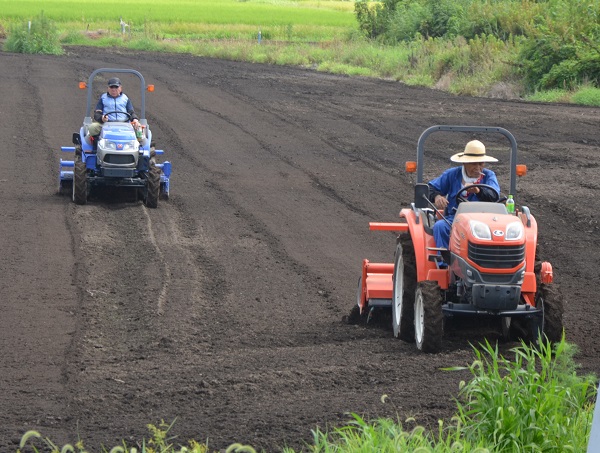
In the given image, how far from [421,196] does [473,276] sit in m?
0.98

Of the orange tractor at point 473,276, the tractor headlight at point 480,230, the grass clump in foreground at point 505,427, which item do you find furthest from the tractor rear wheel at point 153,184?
the grass clump in foreground at point 505,427

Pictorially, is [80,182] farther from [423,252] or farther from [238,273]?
[423,252]

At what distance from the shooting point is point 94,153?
14609mm

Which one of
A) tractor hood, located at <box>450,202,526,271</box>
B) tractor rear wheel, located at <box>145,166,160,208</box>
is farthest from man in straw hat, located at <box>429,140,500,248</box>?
tractor rear wheel, located at <box>145,166,160,208</box>

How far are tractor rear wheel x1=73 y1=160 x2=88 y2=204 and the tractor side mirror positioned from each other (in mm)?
6944

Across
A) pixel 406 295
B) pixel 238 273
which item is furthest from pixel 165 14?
pixel 406 295

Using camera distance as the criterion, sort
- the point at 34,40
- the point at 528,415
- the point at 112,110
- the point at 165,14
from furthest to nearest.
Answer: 1. the point at 165,14
2. the point at 34,40
3. the point at 112,110
4. the point at 528,415

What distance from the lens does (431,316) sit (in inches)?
304

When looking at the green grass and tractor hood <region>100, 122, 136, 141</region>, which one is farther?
the green grass

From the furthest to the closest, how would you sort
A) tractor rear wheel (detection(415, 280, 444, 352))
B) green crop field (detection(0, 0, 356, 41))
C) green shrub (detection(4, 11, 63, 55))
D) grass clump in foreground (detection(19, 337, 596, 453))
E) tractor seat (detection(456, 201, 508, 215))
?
green crop field (detection(0, 0, 356, 41)), green shrub (detection(4, 11, 63, 55)), tractor seat (detection(456, 201, 508, 215)), tractor rear wheel (detection(415, 280, 444, 352)), grass clump in foreground (detection(19, 337, 596, 453))

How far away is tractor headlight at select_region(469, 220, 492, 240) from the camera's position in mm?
7621

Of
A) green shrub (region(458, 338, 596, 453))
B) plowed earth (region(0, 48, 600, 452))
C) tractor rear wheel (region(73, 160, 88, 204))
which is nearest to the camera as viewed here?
green shrub (region(458, 338, 596, 453))

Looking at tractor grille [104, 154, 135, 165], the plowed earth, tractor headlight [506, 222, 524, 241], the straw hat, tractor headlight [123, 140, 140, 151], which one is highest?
the straw hat

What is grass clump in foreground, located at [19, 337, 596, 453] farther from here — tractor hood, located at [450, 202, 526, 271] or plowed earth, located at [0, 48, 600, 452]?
tractor hood, located at [450, 202, 526, 271]
